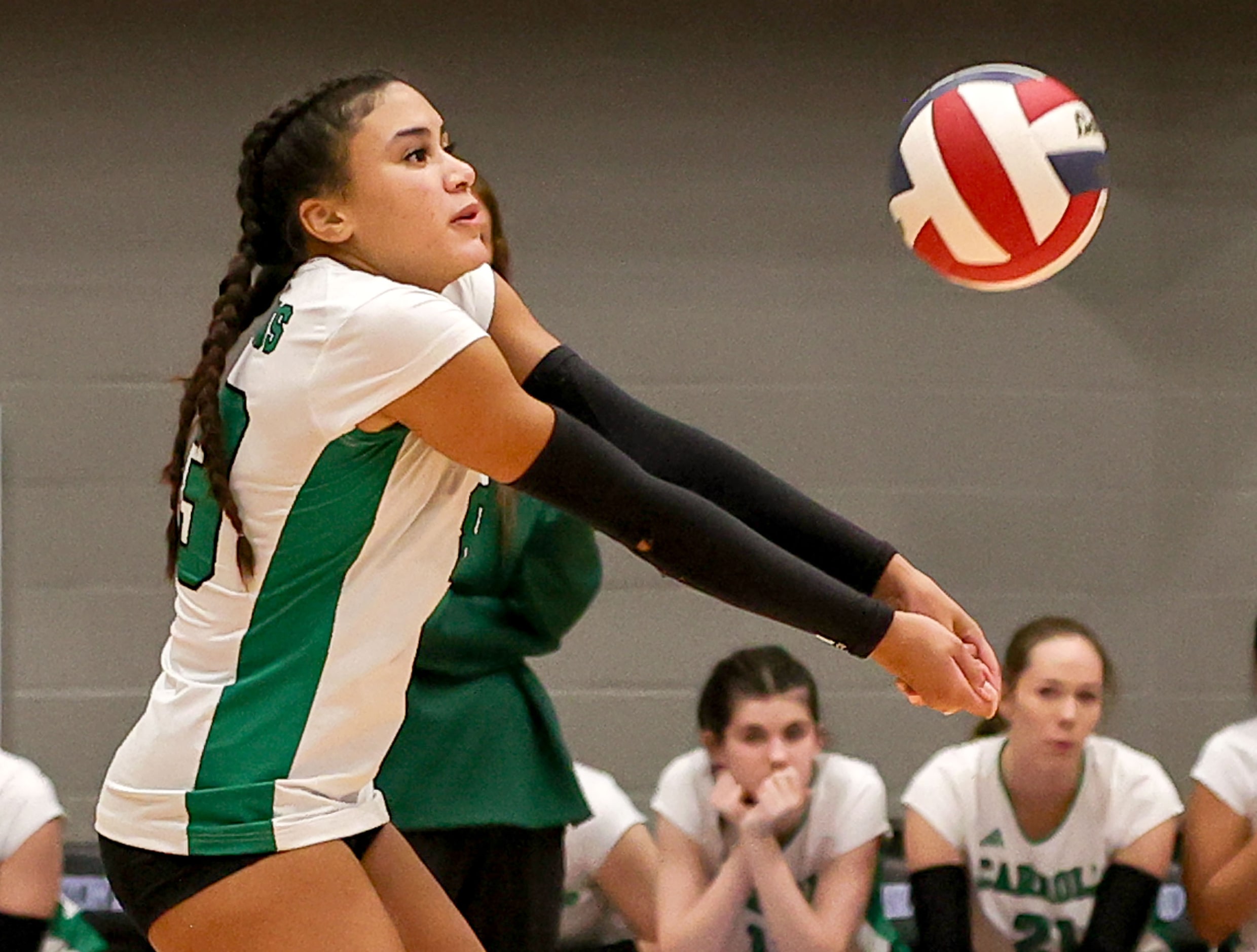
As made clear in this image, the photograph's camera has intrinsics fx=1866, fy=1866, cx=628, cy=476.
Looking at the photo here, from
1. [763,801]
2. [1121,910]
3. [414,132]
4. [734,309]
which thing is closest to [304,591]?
[414,132]

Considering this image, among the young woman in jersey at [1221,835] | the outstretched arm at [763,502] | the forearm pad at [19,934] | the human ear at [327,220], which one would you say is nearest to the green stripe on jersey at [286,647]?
the human ear at [327,220]

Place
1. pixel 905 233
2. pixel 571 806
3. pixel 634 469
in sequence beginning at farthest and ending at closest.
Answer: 1. pixel 571 806
2. pixel 905 233
3. pixel 634 469

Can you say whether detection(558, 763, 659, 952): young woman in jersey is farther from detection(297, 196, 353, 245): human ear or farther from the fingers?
detection(297, 196, 353, 245): human ear

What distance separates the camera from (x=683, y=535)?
199 centimetres

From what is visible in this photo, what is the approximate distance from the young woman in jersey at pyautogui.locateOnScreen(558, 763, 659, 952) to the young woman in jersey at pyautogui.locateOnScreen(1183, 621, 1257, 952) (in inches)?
46.9

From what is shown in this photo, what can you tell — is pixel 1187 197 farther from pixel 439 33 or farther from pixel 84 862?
pixel 84 862

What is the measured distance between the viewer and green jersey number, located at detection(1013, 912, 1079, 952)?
13.4 ft

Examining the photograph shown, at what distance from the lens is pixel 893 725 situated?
529cm

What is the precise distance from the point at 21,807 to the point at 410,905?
211 centimetres

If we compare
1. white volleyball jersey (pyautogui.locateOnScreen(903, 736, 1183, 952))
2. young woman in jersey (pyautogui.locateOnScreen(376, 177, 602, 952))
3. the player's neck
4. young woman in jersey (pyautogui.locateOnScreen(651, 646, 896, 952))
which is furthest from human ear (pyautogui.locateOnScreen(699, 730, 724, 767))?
young woman in jersey (pyautogui.locateOnScreen(376, 177, 602, 952))

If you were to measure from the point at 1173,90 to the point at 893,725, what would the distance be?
1.98 meters

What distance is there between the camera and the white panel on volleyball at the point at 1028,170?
267 cm

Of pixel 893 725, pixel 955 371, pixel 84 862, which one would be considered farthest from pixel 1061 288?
pixel 84 862

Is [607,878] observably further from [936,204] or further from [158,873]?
[158,873]
